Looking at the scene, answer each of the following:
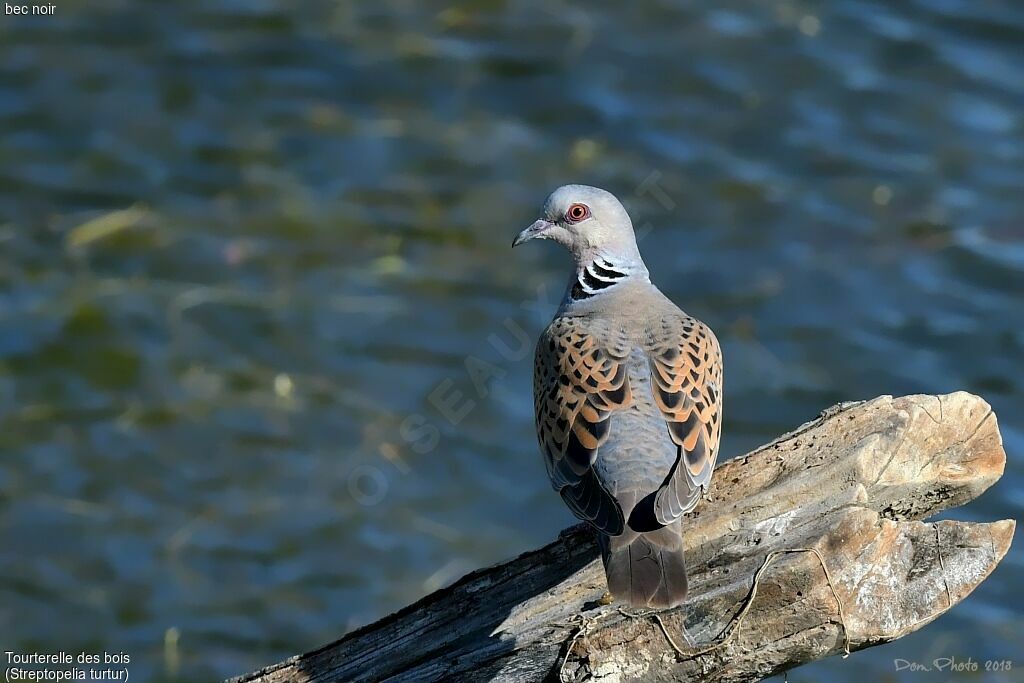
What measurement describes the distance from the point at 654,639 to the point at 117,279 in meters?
6.30

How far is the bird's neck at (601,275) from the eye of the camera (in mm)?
6184

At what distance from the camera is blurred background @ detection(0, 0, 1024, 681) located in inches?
324

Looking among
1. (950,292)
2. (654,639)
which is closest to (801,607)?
(654,639)

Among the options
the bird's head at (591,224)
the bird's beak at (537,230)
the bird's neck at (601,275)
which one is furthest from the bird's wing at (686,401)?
the bird's beak at (537,230)

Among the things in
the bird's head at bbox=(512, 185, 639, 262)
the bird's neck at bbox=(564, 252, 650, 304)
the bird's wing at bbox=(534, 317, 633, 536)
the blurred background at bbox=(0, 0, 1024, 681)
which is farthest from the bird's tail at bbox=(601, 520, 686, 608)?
the blurred background at bbox=(0, 0, 1024, 681)

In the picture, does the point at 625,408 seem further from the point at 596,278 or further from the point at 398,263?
the point at 398,263

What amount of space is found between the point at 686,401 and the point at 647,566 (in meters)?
1.06

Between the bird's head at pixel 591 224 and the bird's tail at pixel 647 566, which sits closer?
the bird's tail at pixel 647 566

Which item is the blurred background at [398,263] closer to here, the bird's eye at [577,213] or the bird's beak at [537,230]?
the bird's beak at [537,230]

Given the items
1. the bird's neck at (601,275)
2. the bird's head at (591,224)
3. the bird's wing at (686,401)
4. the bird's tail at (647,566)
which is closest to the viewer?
the bird's tail at (647,566)

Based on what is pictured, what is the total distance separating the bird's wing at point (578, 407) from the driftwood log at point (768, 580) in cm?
23

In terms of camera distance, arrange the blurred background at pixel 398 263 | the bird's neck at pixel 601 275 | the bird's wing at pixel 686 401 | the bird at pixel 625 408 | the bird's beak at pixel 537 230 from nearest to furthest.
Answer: the bird at pixel 625 408 → the bird's wing at pixel 686 401 → the bird's neck at pixel 601 275 → the bird's beak at pixel 537 230 → the blurred background at pixel 398 263

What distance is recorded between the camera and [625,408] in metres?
5.16

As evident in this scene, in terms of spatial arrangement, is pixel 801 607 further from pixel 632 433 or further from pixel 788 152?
pixel 788 152
